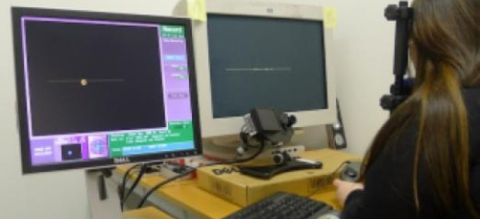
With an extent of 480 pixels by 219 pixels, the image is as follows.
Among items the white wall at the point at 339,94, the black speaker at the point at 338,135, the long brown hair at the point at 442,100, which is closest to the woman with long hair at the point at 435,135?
the long brown hair at the point at 442,100

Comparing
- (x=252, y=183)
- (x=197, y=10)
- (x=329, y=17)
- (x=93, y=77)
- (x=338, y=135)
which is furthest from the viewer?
(x=338, y=135)

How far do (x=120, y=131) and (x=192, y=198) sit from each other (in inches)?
11.2

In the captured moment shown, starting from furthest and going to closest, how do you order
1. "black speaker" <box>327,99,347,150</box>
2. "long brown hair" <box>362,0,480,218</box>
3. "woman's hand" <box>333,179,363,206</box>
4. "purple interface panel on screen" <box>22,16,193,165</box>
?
"black speaker" <box>327,99,347,150</box> < "woman's hand" <box>333,179,363,206</box> < "purple interface panel on screen" <box>22,16,193,165</box> < "long brown hair" <box>362,0,480,218</box>


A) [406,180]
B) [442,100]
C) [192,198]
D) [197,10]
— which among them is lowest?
[192,198]

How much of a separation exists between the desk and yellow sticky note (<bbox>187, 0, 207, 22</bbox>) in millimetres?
470

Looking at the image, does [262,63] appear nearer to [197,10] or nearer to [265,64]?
[265,64]

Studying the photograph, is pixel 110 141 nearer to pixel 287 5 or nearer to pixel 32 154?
pixel 32 154

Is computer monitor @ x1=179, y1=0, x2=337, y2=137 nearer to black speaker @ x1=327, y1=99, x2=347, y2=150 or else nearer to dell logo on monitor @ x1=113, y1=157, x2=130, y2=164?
black speaker @ x1=327, y1=99, x2=347, y2=150

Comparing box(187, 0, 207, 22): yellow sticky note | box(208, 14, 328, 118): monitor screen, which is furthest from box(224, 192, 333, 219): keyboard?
box(187, 0, 207, 22): yellow sticky note

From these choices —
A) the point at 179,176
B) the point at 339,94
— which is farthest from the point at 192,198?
the point at 339,94

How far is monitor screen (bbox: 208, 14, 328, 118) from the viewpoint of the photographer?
130 centimetres

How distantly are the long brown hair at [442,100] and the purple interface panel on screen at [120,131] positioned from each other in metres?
0.46

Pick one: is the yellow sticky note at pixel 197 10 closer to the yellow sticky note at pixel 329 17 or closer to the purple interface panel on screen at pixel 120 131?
the purple interface panel on screen at pixel 120 131

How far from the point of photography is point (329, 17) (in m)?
1.50
